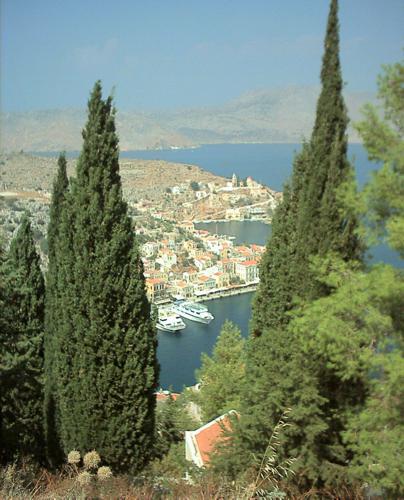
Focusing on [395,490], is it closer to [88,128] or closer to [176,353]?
[88,128]

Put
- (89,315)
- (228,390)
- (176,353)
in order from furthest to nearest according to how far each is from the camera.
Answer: (176,353) < (228,390) < (89,315)

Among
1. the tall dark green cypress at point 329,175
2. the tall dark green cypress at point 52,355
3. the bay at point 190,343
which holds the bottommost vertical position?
the bay at point 190,343

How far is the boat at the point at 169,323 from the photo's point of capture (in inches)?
1006

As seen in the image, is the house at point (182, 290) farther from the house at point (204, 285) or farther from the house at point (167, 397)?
the house at point (167, 397)

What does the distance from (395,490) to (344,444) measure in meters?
0.79

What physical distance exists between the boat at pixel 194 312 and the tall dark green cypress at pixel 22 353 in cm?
2175

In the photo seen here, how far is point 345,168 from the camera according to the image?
3.87 meters

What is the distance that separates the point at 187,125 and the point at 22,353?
191m

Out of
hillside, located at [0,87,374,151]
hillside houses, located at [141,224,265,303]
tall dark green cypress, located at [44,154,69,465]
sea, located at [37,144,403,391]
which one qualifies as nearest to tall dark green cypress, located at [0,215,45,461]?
tall dark green cypress, located at [44,154,69,465]

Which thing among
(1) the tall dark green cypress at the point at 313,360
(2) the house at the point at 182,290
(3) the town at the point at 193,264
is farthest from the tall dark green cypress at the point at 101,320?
(2) the house at the point at 182,290

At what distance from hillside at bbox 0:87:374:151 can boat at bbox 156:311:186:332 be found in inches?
2623

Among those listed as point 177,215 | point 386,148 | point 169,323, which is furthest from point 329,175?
point 177,215

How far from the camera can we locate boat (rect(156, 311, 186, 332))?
2556 centimetres

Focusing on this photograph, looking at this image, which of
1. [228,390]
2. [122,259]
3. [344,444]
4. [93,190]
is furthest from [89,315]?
[228,390]
